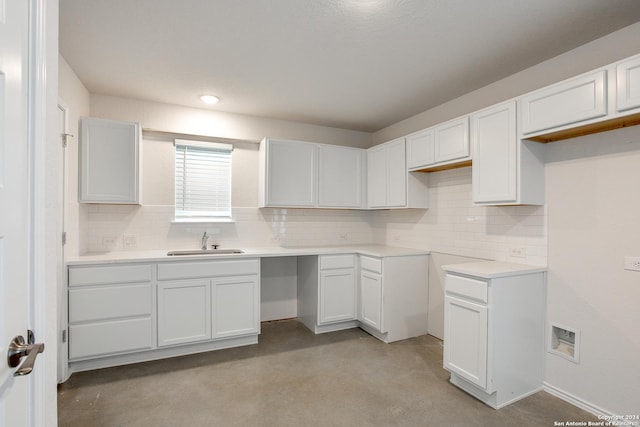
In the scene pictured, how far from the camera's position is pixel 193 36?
2232mm

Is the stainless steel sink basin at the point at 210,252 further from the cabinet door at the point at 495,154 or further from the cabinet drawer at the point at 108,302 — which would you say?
the cabinet door at the point at 495,154

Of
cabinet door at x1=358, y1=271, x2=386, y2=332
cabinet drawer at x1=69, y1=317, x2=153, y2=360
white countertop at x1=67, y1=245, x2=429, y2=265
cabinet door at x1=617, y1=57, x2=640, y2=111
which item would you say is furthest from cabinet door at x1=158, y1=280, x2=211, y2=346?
cabinet door at x1=617, y1=57, x2=640, y2=111

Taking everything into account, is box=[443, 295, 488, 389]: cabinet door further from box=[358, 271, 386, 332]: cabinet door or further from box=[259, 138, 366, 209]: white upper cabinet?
box=[259, 138, 366, 209]: white upper cabinet

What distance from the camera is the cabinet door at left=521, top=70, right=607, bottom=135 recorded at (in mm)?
1910

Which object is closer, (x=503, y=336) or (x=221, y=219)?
(x=503, y=336)

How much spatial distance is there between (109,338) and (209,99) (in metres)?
2.45

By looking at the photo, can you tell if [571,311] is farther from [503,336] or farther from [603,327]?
[503,336]

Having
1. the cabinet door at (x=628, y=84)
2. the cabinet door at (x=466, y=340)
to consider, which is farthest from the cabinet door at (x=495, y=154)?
the cabinet door at (x=466, y=340)

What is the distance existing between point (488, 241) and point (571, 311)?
828 millimetres

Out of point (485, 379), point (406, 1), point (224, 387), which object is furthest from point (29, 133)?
point (485, 379)

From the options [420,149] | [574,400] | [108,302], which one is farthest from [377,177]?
[108,302]

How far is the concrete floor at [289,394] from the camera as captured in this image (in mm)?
2080

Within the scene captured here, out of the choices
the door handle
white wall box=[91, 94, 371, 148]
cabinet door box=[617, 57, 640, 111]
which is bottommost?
the door handle

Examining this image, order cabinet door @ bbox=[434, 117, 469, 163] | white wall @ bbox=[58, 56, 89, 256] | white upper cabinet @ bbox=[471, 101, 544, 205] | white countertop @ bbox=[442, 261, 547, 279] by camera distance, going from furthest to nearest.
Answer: cabinet door @ bbox=[434, 117, 469, 163] → white wall @ bbox=[58, 56, 89, 256] → white upper cabinet @ bbox=[471, 101, 544, 205] → white countertop @ bbox=[442, 261, 547, 279]
